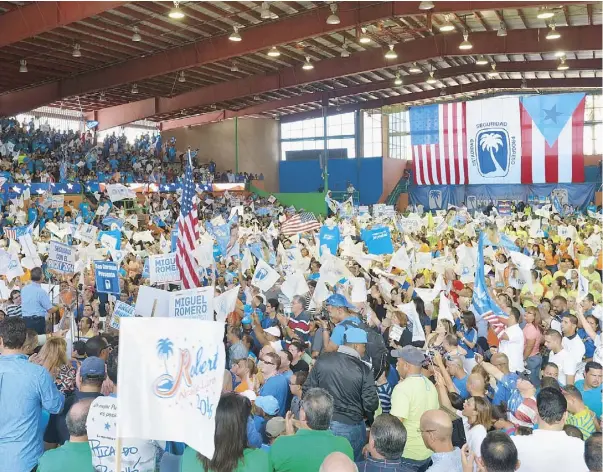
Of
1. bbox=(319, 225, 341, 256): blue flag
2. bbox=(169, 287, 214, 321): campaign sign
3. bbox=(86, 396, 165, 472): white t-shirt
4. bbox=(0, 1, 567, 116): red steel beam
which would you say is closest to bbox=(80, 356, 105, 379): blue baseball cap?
bbox=(86, 396, 165, 472): white t-shirt

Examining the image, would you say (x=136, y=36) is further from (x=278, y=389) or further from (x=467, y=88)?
(x=467, y=88)

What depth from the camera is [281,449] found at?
13.0 feet

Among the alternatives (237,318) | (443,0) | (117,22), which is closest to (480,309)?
(237,318)

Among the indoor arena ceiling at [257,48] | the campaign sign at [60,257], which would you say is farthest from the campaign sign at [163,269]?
the indoor arena ceiling at [257,48]

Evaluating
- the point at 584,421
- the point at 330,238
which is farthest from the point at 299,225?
the point at 584,421

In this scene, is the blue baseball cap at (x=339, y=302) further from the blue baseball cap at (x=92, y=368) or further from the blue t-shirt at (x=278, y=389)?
the blue baseball cap at (x=92, y=368)

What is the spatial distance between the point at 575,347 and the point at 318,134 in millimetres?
38653

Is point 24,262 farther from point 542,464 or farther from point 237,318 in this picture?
point 542,464

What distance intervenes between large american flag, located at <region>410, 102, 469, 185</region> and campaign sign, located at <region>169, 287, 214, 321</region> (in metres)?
19.8

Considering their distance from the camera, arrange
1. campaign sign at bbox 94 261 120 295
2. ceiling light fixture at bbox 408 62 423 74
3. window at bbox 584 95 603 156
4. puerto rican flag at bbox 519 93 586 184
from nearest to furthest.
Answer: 1. campaign sign at bbox 94 261 120 295
2. puerto rican flag at bbox 519 93 586 184
3. ceiling light fixture at bbox 408 62 423 74
4. window at bbox 584 95 603 156

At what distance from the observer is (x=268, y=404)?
17.6ft

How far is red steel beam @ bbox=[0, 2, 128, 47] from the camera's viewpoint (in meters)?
16.6

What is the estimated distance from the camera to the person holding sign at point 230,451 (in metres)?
3.55

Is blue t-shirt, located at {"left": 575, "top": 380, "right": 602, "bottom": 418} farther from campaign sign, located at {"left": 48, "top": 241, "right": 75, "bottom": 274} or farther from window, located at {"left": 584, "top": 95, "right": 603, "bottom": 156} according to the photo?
window, located at {"left": 584, "top": 95, "right": 603, "bottom": 156}
